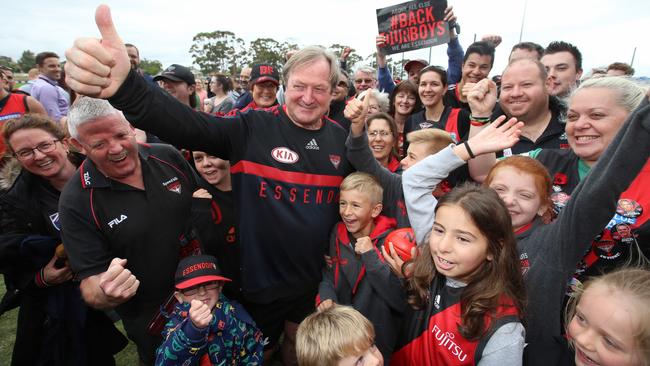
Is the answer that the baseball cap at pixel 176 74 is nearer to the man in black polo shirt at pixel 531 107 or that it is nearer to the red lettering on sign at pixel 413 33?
the red lettering on sign at pixel 413 33

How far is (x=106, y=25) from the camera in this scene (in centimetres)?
150

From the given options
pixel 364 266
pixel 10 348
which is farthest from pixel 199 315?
pixel 10 348

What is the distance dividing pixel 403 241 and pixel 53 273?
2.44m

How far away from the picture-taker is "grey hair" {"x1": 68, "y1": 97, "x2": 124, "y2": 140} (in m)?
2.16

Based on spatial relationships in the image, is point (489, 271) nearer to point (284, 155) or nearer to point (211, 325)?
point (284, 155)

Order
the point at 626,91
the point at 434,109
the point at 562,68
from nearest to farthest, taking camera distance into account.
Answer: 1. the point at 626,91
2. the point at 562,68
3. the point at 434,109

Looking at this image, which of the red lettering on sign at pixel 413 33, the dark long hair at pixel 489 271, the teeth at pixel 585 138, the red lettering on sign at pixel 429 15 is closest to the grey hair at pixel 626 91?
the teeth at pixel 585 138

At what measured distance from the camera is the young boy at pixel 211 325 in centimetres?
205

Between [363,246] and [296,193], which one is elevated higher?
[296,193]

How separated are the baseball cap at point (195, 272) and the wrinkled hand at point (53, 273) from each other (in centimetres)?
91

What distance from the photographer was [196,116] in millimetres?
1941

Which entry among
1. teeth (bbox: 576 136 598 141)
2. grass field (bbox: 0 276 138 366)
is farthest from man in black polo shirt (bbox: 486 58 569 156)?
grass field (bbox: 0 276 138 366)

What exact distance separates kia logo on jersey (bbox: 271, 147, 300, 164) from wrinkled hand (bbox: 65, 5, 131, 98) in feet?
3.09

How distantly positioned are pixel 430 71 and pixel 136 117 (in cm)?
382
